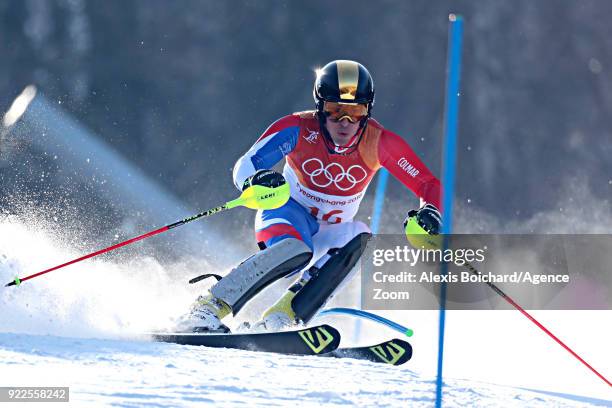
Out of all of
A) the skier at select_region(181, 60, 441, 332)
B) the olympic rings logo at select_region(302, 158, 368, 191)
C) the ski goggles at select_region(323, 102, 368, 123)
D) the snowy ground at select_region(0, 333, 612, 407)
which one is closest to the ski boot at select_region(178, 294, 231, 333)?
the skier at select_region(181, 60, 441, 332)

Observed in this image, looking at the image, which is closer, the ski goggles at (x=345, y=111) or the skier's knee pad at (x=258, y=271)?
the skier's knee pad at (x=258, y=271)

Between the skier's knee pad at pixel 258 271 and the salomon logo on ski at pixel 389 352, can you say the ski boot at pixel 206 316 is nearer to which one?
the skier's knee pad at pixel 258 271

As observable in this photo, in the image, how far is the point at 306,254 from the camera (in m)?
4.39

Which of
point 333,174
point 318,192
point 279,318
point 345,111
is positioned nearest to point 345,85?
point 345,111

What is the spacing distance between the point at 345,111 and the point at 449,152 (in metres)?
1.54

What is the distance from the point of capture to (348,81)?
4.36 metres

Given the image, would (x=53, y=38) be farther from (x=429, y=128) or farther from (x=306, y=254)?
(x=306, y=254)

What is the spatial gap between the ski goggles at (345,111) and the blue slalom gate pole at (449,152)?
1172 mm

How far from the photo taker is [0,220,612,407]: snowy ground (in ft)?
9.32

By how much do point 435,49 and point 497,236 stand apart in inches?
103

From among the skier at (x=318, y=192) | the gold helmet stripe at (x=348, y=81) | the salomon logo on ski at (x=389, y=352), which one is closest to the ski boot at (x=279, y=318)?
the skier at (x=318, y=192)

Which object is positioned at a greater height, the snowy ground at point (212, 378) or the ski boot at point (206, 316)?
the ski boot at point (206, 316)

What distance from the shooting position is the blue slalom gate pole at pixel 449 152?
2881 millimetres

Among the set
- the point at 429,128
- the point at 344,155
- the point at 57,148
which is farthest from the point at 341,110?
the point at 57,148
